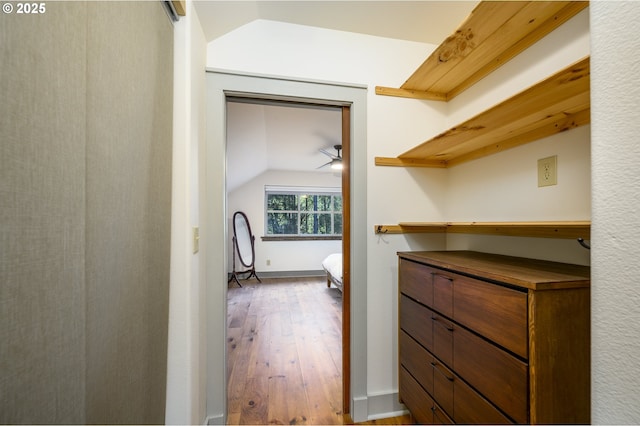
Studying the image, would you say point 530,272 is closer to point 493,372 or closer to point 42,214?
point 493,372

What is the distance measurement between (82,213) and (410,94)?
185cm

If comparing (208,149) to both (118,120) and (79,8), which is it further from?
(79,8)

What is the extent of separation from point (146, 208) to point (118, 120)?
30 cm

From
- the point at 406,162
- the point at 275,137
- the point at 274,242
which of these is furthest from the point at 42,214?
the point at 274,242

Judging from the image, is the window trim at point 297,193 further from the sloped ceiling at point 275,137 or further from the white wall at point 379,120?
the white wall at point 379,120

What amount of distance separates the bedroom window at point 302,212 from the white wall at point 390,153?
3941mm

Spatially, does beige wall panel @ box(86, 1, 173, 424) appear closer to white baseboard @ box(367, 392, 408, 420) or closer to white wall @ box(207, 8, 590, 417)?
white wall @ box(207, 8, 590, 417)

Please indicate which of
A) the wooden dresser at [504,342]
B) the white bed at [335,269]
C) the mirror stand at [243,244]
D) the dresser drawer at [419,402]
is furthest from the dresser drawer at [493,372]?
the mirror stand at [243,244]

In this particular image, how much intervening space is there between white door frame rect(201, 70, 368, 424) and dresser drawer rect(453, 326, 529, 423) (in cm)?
64

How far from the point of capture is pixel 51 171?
1.74ft

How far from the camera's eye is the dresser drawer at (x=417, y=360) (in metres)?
1.25

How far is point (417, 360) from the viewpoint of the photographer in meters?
1.34

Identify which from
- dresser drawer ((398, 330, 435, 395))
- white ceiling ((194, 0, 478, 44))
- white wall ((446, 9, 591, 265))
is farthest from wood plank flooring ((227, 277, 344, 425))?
white ceiling ((194, 0, 478, 44))

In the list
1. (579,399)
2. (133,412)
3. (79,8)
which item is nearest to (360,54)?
(79,8)
